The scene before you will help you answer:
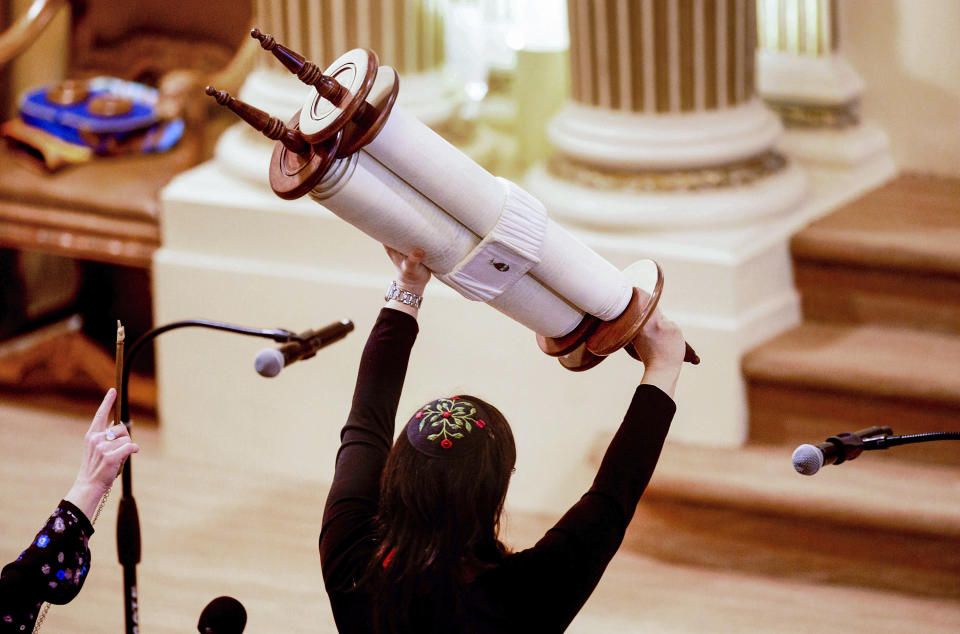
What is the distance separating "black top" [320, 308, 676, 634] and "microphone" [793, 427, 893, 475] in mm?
196

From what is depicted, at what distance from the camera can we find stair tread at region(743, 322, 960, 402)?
10.8 ft

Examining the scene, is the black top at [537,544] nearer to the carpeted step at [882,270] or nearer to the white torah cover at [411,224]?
the white torah cover at [411,224]

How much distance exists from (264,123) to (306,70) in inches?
3.4

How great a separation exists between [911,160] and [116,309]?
2894 millimetres

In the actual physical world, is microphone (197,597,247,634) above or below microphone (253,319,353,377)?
below

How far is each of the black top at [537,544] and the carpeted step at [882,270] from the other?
1.85m

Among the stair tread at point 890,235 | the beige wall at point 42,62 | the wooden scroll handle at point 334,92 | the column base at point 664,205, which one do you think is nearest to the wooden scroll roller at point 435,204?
the wooden scroll handle at point 334,92

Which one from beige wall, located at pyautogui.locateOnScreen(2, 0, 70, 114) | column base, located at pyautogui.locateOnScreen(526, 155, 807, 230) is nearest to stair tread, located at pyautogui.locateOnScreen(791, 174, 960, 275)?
column base, located at pyautogui.locateOnScreen(526, 155, 807, 230)

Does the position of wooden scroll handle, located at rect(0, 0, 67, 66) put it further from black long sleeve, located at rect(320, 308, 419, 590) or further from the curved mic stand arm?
the curved mic stand arm

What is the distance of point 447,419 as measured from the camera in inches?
70.0

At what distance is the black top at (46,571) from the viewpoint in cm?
179

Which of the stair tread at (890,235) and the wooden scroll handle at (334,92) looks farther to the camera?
the stair tread at (890,235)

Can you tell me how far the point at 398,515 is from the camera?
70.2 inches

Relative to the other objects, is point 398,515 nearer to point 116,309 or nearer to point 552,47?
point 552,47
